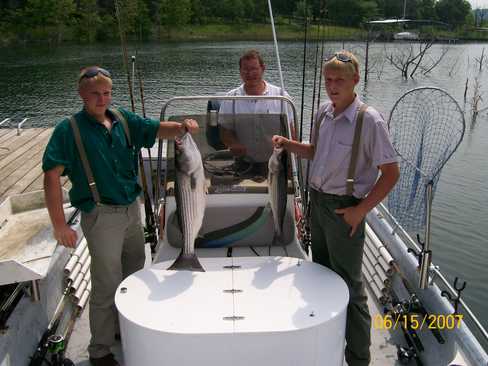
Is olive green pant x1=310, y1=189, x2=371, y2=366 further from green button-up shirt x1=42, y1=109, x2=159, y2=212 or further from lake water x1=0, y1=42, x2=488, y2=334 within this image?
lake water x1=0, y1=42, x2=488, y2=334

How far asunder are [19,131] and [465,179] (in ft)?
36.6

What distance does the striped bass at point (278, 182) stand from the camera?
3.34 metres

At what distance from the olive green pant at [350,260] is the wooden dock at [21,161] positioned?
5363mm

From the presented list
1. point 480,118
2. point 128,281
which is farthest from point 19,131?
point 480,118

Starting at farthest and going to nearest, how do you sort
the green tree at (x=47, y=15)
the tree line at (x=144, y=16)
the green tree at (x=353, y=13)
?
the green tree at (x=353, y=13)
the green tree at (x=47, y=15)
the tree line at (x=144, y=16)

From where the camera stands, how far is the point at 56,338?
353cm

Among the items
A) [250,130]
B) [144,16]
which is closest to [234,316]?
A: [250,130]

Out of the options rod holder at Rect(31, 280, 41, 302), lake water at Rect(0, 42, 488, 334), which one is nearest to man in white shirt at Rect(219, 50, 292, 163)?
rod holder at Rect(31, 280, 41, 302)

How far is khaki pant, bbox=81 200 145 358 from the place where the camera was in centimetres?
319

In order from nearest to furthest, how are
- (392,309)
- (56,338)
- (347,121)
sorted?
1. (347,121)
2. (56,338)
3. (392,309)

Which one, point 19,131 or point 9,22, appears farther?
point 9,22

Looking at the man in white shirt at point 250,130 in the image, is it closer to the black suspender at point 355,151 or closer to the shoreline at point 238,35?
the black suspender at point 355,151

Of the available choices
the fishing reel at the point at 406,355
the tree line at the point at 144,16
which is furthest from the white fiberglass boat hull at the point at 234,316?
the tree line at the point at 144,16

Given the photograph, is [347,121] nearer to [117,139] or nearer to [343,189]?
[343,189]
